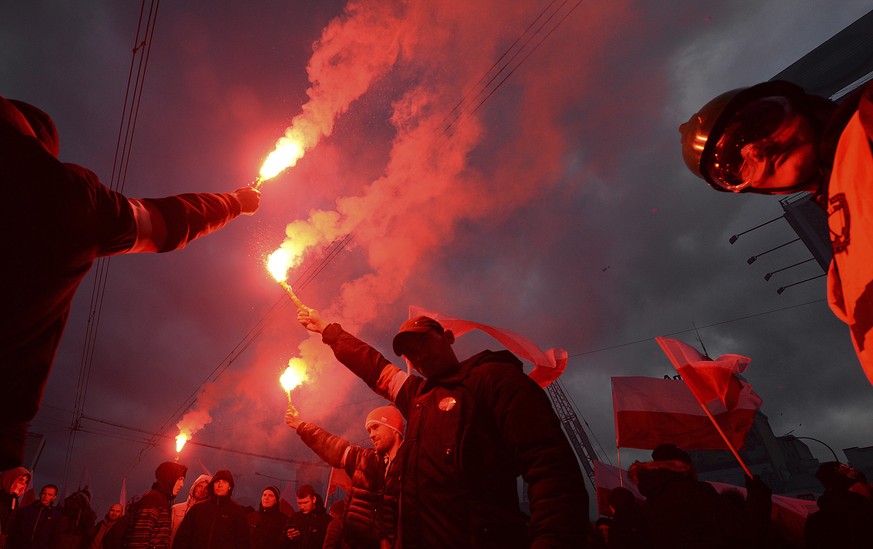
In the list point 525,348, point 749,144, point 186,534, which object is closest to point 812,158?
point 749,144

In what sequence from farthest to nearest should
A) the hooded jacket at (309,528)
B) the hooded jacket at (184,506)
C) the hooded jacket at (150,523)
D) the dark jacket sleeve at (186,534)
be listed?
the hooded jacket at (184,506)
the hooded jacket at (309,528)
the dark jacket sleeve at (186,534)
the hooded jacket at (150,523)

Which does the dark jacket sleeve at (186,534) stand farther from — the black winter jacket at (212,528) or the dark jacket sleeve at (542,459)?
the dark jacket sleeve at (542,459)

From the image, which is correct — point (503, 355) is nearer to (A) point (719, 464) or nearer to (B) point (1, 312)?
(B) point (1, 312)

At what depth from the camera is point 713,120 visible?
2.90 metres

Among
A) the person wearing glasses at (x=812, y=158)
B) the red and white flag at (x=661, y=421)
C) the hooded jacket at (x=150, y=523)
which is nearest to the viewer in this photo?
the person wearing glasses at (x=812, y=158)

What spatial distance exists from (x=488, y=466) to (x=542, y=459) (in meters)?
0.42

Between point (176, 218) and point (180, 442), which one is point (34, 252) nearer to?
point (176, 218)

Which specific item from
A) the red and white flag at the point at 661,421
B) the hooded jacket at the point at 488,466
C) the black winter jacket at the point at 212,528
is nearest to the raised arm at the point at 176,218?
the hooded jacket at the point at 488,466

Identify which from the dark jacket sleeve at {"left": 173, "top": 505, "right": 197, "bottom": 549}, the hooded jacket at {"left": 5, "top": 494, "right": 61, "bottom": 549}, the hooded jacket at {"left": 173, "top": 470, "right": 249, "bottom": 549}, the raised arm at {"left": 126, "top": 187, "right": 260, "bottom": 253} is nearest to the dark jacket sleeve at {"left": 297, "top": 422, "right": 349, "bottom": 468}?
the hooded jacket at {"left": 173, "top": 470, "right": 249, "bottom": 549}

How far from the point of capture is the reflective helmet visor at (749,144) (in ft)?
8.05

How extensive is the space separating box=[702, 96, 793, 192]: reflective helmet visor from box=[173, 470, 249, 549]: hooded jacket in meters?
8.36

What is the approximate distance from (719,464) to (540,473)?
79.6m

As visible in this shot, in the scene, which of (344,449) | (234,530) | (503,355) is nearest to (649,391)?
(344,449)

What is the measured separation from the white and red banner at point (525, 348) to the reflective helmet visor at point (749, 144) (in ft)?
17.8
